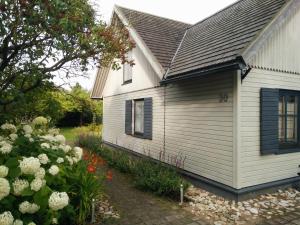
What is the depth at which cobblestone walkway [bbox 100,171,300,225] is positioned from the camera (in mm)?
5160

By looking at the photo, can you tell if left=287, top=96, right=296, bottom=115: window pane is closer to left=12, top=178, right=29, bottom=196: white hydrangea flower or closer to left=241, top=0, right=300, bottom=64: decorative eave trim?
left=241, top=0, right=300, bottom=64: decorative eave trim

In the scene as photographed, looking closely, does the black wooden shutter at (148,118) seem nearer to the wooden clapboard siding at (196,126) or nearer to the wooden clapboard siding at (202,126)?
the wooden clapboard siding at (196,126)

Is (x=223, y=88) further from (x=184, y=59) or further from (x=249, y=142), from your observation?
(x=184, y=59)

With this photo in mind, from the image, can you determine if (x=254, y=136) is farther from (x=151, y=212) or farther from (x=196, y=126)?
(x=151, y=212)

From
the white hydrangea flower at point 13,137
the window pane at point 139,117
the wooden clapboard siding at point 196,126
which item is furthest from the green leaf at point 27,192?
the window pane at point 139,117

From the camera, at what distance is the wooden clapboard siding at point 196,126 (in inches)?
259

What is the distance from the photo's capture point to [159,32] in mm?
10961

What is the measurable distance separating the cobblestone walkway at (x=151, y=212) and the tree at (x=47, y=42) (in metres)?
3.23

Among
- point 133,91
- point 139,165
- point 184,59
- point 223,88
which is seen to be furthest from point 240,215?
point 133,91

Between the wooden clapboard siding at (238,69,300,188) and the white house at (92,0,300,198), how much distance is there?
0.08 ft

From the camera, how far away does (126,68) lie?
12.5m

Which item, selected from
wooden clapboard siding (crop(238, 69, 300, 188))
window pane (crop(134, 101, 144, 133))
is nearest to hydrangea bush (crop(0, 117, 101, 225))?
wooden clapboard siding (crop(238, 69, 300, 188))

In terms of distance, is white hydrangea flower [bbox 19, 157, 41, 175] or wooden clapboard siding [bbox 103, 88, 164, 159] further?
wooden clapboard siding [bbox 103, 88, 164, 159]

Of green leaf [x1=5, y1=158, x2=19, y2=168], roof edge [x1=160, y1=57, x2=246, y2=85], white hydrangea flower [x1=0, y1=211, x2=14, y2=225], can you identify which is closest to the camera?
white hydrangea flower [x1=0, y1=211, x2=14, y2=225]
